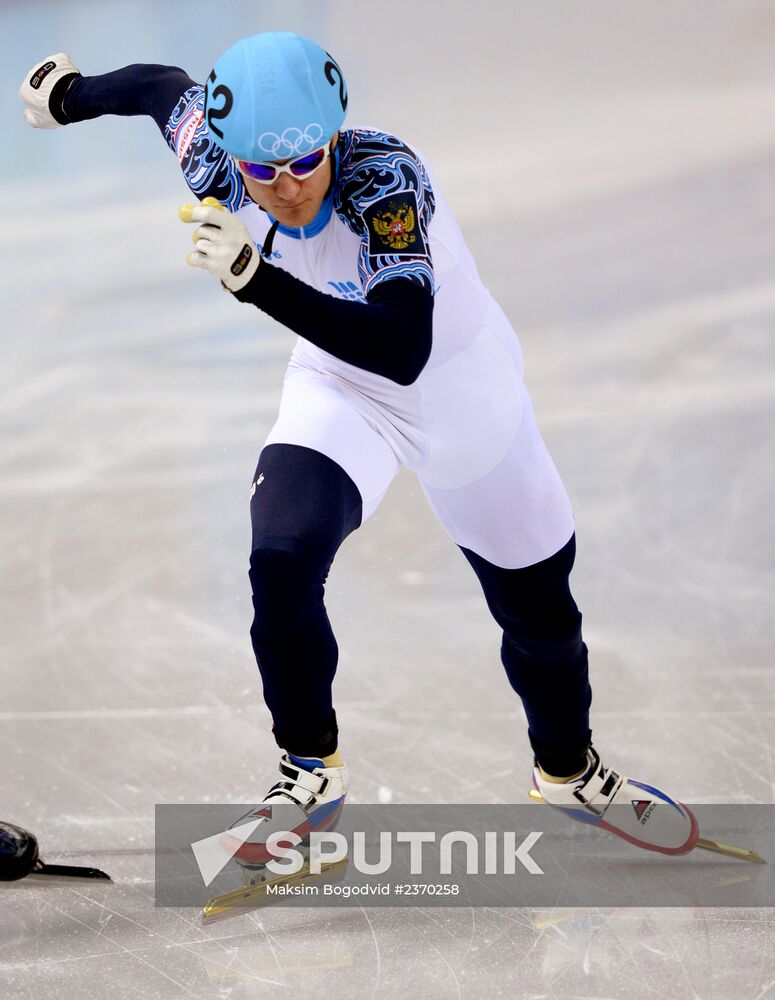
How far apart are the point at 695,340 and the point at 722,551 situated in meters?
0.86

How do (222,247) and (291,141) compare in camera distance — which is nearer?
(222,247)

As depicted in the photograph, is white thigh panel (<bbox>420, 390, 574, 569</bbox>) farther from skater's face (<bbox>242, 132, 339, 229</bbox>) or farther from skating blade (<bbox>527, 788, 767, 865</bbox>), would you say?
skating blade (<bbox>527, 788, 767, 865</bbox>)

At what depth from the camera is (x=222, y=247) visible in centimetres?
184

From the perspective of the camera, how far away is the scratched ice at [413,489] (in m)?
2.38

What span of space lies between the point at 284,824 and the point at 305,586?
0.46m

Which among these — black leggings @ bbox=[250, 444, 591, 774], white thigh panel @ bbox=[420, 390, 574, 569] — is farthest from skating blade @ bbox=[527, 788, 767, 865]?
white thigh panel @ bbox=[420, 390, 574, 569]

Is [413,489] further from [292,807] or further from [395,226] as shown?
[395,226]

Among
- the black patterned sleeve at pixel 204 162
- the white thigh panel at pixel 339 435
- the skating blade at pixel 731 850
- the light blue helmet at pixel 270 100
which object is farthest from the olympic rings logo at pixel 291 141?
the skating blade at pixel 731 850

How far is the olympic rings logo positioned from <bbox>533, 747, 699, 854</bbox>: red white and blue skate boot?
1397 mm

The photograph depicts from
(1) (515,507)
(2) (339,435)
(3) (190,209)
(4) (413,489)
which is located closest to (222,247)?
(3) (190,209)

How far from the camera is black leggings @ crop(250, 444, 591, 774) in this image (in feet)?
7.00

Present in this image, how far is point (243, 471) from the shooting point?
4156 millimetres

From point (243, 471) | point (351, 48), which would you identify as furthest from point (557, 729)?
point (351, 48)

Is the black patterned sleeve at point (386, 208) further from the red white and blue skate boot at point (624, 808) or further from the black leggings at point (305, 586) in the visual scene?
the red white and blue skate boot at point (624, 808)
